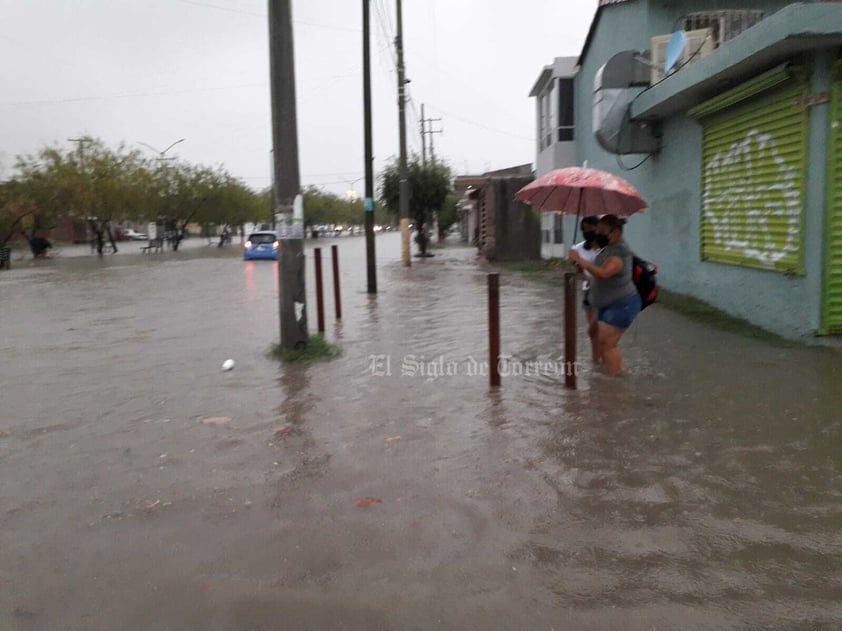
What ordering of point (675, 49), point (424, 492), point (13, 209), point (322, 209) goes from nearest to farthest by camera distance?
point (424, 492)
point (675, 49)
point (13, 209)
point (322, 209)

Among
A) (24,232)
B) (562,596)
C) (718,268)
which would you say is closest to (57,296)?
(718,268)

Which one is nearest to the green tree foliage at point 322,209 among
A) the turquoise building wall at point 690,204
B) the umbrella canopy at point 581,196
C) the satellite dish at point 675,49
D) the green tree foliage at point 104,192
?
the green tree foliage at point 104,192

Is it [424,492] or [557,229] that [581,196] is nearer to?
[424,492]

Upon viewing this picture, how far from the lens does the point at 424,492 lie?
4523 mm

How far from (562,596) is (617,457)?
6.08ft

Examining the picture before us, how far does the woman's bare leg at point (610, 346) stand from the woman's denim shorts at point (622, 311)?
6cm

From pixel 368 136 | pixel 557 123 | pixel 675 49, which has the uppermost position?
pixel 557 123

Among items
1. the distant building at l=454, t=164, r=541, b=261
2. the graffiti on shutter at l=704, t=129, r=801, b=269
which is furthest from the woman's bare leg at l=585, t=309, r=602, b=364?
the distant building at l=454, t=164, r=541, b=261

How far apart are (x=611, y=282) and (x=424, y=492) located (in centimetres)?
302

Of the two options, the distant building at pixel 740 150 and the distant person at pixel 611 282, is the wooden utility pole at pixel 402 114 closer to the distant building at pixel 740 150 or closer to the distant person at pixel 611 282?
the distant building at pixel 740 150

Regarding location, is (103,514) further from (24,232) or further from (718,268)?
(24,232)

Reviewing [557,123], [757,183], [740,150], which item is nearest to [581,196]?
[757,183]

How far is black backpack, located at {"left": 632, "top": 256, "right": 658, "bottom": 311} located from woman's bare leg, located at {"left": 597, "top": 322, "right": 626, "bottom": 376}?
33 cm

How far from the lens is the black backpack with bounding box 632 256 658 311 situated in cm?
694
